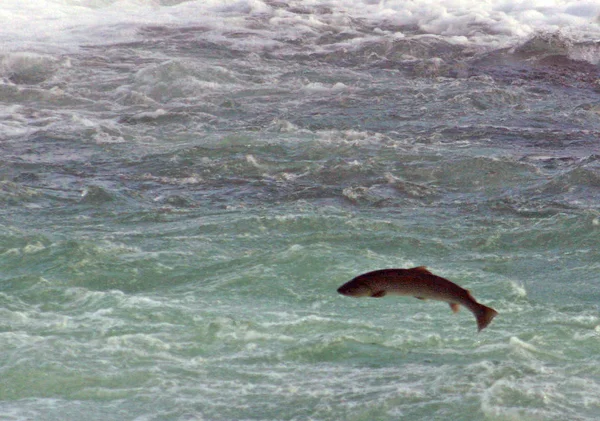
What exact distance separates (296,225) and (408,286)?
362 cm

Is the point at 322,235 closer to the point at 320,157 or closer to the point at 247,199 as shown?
the point at 247,199

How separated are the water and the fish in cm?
88

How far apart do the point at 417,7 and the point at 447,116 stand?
6.84m

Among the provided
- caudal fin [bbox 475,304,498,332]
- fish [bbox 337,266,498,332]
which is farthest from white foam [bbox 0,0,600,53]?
fish [bbox 337,266,498,332]

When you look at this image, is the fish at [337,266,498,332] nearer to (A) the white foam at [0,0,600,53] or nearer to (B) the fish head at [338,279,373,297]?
(B) the fish head at [338,279,373,297]

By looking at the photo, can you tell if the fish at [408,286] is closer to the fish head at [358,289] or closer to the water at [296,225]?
the fish head at [358,289]

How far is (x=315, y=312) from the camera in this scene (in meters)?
6.25

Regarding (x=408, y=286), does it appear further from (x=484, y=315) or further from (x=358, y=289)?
(x=484, y=315)

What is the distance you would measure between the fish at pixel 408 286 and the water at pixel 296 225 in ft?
2.90

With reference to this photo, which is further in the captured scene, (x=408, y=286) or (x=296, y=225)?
(x=296, y=225)

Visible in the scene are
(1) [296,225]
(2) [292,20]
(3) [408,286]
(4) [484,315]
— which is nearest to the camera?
(3) [408,286]

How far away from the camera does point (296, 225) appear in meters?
7.70

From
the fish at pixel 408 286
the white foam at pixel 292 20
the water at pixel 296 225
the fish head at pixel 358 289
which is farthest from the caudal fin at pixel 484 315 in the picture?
the white foam at pixel 292 20

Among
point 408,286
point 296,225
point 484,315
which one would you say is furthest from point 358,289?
point 296,225
